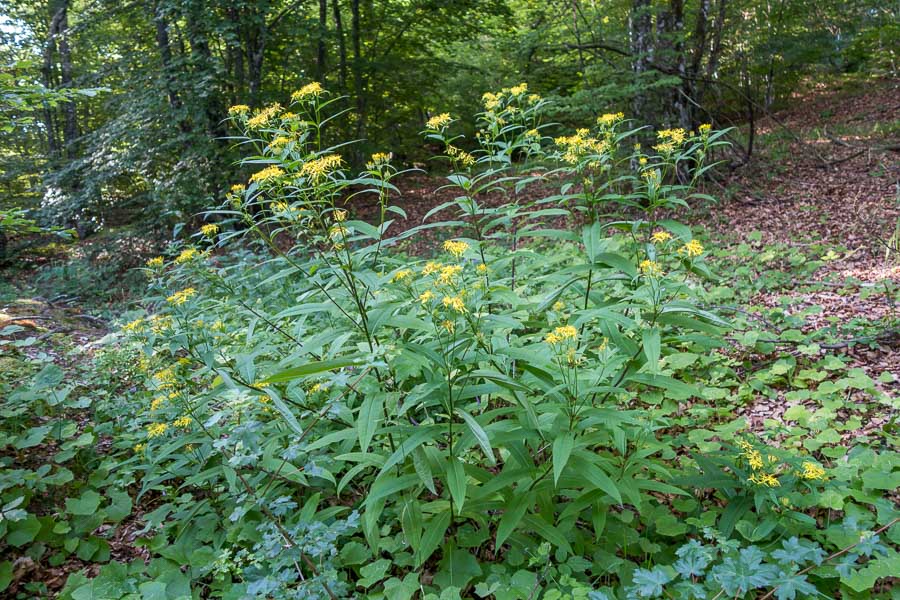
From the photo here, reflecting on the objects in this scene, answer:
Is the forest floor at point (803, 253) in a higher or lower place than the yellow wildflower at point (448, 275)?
lower

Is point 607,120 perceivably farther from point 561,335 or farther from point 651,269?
point 561,335

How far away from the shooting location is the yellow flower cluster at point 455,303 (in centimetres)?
155

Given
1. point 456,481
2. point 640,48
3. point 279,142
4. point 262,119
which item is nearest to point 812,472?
point 456,481

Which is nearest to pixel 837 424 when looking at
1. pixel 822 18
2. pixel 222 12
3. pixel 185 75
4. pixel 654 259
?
pixel 654 259

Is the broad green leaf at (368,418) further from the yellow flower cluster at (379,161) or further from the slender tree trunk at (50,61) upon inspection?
the slender tree trunk at (50,61)

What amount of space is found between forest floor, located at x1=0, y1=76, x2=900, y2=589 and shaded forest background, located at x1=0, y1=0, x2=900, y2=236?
47.9 inches

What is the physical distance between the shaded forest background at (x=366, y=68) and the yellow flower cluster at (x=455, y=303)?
591 cm

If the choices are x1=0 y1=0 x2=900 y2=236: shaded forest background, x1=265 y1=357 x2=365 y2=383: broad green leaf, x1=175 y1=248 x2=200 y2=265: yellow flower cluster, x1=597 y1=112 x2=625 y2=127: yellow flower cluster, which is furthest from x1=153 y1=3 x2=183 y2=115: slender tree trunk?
x1=265 y1=357 x2=365 y2=383: broad green leaf

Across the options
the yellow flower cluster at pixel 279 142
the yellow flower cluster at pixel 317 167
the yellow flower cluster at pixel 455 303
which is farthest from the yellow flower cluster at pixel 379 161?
the yellow flower cluster at pixel 455 303

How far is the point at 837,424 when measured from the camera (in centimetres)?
266

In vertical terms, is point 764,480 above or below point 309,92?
below

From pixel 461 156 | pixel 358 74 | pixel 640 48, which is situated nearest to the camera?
pixel 461 156

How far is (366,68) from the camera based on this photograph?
11352 mm

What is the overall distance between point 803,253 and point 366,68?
30.8 ft
